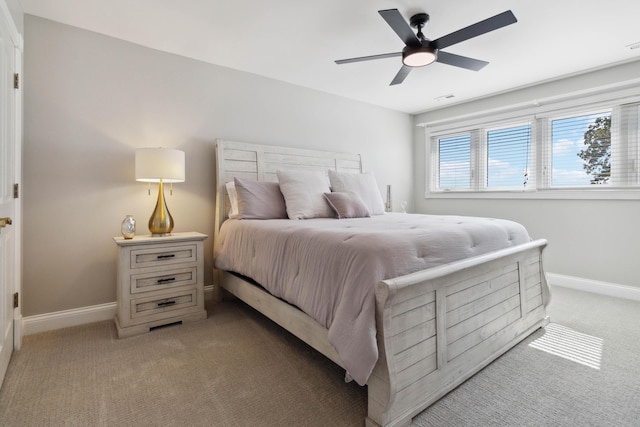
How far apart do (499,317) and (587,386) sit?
493 millimetres

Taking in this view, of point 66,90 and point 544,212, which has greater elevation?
point 66,90

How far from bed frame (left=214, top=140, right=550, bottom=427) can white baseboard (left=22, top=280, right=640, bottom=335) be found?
1.10m

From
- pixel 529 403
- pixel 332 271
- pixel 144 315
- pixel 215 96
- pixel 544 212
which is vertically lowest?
pixel 529 403

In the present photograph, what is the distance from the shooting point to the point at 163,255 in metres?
2.43

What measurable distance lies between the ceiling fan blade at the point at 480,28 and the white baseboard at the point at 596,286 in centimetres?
293

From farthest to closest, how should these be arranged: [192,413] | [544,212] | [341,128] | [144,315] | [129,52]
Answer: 1. [341,128]
2. [544,212]
3. [129,52]
4. [144,315]
5. [192,413]

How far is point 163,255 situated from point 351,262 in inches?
65.7

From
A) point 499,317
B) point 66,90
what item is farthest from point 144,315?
point 499,317

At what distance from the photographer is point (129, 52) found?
2713 mm

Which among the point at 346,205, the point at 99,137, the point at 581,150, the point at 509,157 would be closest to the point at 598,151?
the point at 581,150

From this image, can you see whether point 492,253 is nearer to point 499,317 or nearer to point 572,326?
point 499,317

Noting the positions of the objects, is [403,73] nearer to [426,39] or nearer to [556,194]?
[426,39]

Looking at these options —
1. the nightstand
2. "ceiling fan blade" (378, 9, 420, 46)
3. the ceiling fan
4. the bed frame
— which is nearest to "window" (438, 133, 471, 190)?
the ceiling fan

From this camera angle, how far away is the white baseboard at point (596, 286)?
10.2ft
